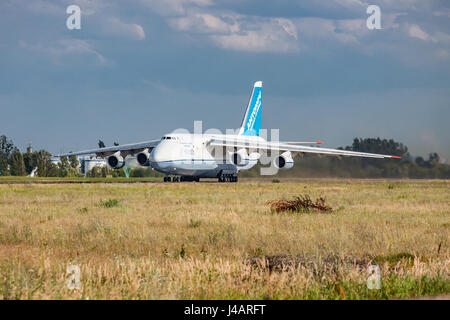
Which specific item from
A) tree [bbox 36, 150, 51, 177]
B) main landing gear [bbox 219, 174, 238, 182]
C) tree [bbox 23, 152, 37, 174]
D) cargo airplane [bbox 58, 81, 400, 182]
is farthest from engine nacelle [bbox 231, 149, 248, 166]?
tree [bbox 23, 152, 37, 174]

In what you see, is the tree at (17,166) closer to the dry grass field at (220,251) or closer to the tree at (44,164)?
the tree at (44,164)

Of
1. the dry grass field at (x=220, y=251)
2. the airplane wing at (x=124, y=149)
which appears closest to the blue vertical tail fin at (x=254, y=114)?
the airplane wing at (x=124, y=149)

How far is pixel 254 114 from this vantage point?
60.7 metres

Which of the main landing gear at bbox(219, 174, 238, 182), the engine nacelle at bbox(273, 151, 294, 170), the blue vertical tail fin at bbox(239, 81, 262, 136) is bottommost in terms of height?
the main landing gear at bbox(219, 174, 238, 182)

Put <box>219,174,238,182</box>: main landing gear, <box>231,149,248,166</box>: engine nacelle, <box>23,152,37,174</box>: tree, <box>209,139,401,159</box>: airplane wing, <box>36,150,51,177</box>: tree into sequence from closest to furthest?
1. <box>209,139,401,159</box>: airplane wing
2. <box>231,149,248,166</box>: engine nacelle
3. <box>219,174,238,182</box>: main landing gear
4. <box>36,150,51,177</box>: tree
5. <box>23,152,37,174</box>: tree

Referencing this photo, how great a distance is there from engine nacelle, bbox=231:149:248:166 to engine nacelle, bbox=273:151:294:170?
2.64 m

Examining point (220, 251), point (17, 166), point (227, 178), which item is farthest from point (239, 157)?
point (17, 166)

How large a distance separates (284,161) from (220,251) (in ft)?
122

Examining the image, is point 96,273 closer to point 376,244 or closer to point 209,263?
point 209,263

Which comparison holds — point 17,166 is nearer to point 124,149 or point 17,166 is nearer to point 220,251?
point 124,149

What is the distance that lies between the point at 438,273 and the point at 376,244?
12.6 ft

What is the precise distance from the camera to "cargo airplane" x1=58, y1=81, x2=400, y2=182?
44875mm

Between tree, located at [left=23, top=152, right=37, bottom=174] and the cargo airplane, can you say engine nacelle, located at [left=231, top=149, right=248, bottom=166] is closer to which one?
the cargo airplane
